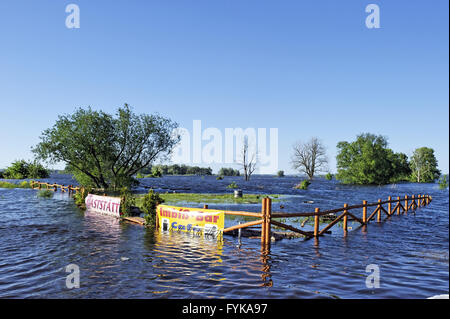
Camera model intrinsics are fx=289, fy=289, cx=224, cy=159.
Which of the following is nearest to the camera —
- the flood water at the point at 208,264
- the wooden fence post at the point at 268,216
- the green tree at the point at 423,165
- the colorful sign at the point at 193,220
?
the flood water at the point at 208,264

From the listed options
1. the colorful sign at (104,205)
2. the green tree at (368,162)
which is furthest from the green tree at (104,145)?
the green tree at (368,162)

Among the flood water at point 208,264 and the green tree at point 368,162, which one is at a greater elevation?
the green tree at point 368,162

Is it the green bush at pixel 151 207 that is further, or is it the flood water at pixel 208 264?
the green bush at pixel 151 207

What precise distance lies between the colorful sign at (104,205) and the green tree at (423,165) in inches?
4889

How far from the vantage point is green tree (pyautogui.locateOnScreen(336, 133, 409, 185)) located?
95125 millimetres

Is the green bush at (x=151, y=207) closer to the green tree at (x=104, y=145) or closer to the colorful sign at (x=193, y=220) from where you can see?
the colorful sign at (x=193, y=220)

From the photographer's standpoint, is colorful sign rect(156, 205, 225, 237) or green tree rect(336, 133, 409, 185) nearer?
colorful sign rect(156, 205, 225, 237)

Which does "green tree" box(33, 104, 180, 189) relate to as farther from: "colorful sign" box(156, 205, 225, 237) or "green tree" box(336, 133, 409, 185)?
"green tree" box(336, 133, 409, 185)

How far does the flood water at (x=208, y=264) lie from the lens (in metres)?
8.90

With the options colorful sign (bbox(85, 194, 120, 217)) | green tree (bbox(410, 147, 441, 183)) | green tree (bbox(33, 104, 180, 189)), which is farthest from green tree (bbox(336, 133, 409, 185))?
colorful sign (bbox(85, 194, 120, 217))

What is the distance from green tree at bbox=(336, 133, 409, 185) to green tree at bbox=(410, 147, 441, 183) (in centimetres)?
1641
